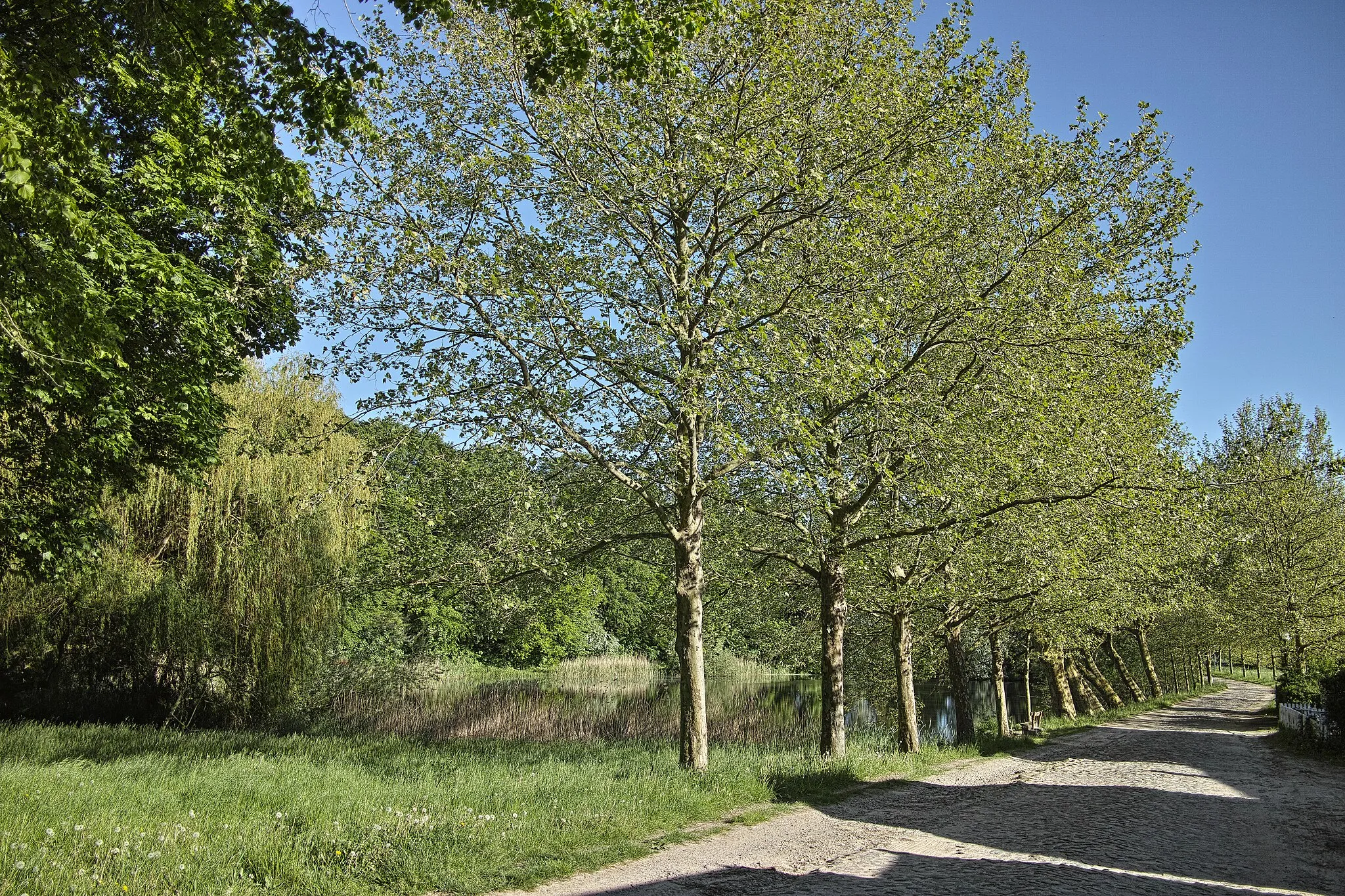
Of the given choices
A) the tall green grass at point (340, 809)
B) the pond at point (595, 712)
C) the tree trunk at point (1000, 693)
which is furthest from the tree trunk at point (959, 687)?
the tall green grass at point (340, 809)

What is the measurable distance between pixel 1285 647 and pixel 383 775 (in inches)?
1306

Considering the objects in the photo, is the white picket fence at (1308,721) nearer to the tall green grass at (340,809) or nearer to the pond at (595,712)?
the pond at (595,712)

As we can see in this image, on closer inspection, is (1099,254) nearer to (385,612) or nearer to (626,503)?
(626,503)

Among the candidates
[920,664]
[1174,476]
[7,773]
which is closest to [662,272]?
[1174,476]

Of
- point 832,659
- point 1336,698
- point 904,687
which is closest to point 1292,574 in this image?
point 1336,698

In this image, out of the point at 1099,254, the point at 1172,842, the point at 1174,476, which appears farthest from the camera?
the point at 1099,254

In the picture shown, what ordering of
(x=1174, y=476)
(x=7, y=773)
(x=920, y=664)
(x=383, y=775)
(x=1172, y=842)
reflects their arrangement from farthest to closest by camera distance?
(x=920, y=664), (x=1174, y=476), (x=383, y=775), (x=7, y=773), (x=1172, y=842)

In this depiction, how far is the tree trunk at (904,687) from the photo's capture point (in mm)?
16391

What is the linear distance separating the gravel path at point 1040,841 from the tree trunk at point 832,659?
1.72 meters

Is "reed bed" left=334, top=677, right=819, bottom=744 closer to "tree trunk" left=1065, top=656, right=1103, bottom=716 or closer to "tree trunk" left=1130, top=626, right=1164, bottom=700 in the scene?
"tree trunk" left=1065, top=656, right=1103, bottom=716

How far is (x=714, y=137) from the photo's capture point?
9.84 m

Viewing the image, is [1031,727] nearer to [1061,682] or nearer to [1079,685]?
[1061,682]

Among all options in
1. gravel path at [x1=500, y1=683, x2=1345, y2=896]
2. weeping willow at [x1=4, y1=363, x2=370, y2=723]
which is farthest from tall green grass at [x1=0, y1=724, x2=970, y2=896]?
weeping willow at [x1=4, y1=363, x2=370, y2=723]

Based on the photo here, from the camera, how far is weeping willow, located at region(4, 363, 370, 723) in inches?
699
